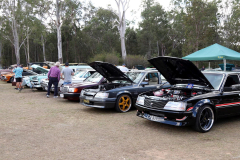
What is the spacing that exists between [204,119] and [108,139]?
238 cm

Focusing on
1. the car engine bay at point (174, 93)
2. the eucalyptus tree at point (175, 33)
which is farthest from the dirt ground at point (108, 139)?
the eucalyptus tree at point (175, 33)

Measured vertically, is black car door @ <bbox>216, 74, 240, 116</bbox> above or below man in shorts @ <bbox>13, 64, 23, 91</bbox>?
below

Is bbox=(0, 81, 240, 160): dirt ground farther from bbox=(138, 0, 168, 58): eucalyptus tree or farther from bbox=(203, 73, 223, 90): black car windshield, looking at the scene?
bbox=(138, 0, 168, 58): eucalyptus tree

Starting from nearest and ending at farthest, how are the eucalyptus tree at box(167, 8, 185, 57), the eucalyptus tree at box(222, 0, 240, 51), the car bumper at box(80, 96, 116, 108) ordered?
the car bumper at box(80, 96, 116, 108) < the eucalyptus tree at box(222, 0, 240, 51) < the eucalyptus tree at box(167, 8, 185, 57)

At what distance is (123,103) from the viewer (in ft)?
25.0

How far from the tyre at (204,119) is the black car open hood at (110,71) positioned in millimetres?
3200

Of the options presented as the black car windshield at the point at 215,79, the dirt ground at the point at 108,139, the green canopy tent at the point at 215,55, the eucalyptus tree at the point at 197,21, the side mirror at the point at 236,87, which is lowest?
the dirt ground at the point at 108,139

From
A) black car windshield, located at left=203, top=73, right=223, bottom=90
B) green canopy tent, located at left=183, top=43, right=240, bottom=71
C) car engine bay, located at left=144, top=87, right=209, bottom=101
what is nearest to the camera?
car engine bay, located at left=144, top=87, right=209, bottom=101

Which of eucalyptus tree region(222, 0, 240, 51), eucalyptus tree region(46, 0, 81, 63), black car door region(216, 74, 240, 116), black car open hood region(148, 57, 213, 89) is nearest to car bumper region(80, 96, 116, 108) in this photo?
black car open hood region(148, 57, 213, 89)

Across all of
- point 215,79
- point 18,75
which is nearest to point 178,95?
point 215,79

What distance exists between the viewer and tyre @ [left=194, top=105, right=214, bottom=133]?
520 cm

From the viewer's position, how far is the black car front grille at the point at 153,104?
5.35 metres

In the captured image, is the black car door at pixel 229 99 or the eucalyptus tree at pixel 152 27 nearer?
the black car door at pixel 229 99

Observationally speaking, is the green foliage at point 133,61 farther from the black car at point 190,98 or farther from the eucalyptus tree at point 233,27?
Result: the black car at point 190,98
